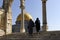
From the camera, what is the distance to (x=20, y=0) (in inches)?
1366

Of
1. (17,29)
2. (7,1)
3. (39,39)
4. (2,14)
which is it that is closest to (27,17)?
(17,29)

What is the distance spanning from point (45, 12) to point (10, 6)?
27.5ft

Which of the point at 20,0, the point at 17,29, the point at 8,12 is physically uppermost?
the point at 20,0

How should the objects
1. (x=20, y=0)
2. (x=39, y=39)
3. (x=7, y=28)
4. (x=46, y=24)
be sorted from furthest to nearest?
1. (x=20, y=0)
2. (x=7, y=28)
3. (x=46, y=24)
4. (x=39, y=39)

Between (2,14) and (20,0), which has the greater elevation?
(20,0)

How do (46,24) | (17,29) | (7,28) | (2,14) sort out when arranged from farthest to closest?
(17,29) → (2,14) → (7,28) → (46,24)

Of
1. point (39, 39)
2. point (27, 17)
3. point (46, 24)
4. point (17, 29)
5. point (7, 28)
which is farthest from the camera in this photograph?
point (17, 29)

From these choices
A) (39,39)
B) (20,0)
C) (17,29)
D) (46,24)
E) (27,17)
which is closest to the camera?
(39,39)

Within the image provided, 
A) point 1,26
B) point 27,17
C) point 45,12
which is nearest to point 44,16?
point 45,12

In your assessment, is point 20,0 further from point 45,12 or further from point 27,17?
point 27,17

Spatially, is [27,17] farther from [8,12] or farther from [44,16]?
[44,16]

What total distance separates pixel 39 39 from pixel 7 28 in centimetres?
1344

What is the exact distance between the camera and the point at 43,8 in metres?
29.1

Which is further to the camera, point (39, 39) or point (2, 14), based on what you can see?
point (2, 14)
